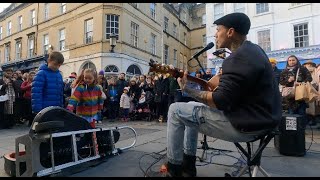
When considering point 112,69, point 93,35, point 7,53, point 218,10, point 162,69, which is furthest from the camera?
point 7,53

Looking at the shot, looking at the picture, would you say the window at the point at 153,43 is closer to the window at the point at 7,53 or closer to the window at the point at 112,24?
the window at the point at 112,24

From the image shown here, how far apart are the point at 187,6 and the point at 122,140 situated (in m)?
33.0

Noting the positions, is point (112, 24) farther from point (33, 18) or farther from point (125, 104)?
point (33, 18)

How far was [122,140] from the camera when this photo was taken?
16.8 ft

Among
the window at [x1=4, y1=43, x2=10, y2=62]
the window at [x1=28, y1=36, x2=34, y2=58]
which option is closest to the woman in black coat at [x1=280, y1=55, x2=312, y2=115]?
the window at [x1=28, y1=36, x2=34, y2=58]

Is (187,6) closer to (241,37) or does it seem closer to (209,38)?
(209,38)

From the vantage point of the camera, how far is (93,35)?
758 inches

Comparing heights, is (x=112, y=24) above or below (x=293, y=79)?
above

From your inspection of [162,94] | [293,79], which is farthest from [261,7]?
[293,79]

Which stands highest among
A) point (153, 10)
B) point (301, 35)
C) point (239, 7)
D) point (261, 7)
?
point (153, 10)

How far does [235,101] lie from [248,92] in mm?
144

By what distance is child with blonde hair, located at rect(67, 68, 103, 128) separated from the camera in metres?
4.31

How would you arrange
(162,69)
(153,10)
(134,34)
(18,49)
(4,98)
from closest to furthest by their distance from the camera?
(162,69) → (4,98) → (134,34) → (153,10) → (18,49)

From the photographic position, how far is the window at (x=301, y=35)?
18234 millimetres
